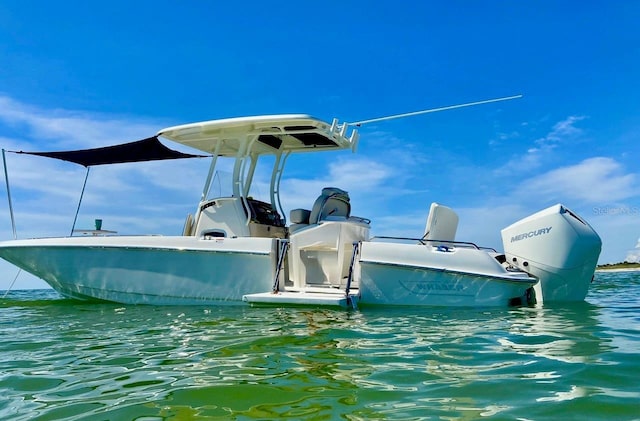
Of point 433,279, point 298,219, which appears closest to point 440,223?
point 433,279

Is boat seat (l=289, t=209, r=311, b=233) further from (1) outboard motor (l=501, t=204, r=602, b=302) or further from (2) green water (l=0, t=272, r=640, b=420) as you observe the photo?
(1) outboard motor (l=501, t=204, r=602, b=302)

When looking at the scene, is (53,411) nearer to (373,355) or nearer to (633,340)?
(373,355)

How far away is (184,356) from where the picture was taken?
4203mm

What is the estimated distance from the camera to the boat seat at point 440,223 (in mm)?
8375

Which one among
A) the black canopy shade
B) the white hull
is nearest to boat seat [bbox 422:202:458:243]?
the white hull

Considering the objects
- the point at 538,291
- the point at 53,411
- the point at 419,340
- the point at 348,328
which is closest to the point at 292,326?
the point at 348,328

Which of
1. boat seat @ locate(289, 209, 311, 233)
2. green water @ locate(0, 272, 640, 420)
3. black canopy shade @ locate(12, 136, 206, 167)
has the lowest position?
green water @ locate(0, 272, 640, 420)

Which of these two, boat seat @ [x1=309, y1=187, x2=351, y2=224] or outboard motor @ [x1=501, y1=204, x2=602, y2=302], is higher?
boat seat @ [x1=309, y1=187, x2=351, y2=224]

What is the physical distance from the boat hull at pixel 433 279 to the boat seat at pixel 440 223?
63 cm

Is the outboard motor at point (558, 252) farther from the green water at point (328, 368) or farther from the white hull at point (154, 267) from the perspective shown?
the white hull at point (154, 267)

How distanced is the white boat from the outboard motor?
16 millimetres

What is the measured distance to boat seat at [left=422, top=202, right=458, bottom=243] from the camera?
838 centimetres

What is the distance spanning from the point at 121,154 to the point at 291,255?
13.6 feet

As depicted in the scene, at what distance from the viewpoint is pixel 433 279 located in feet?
25.2
